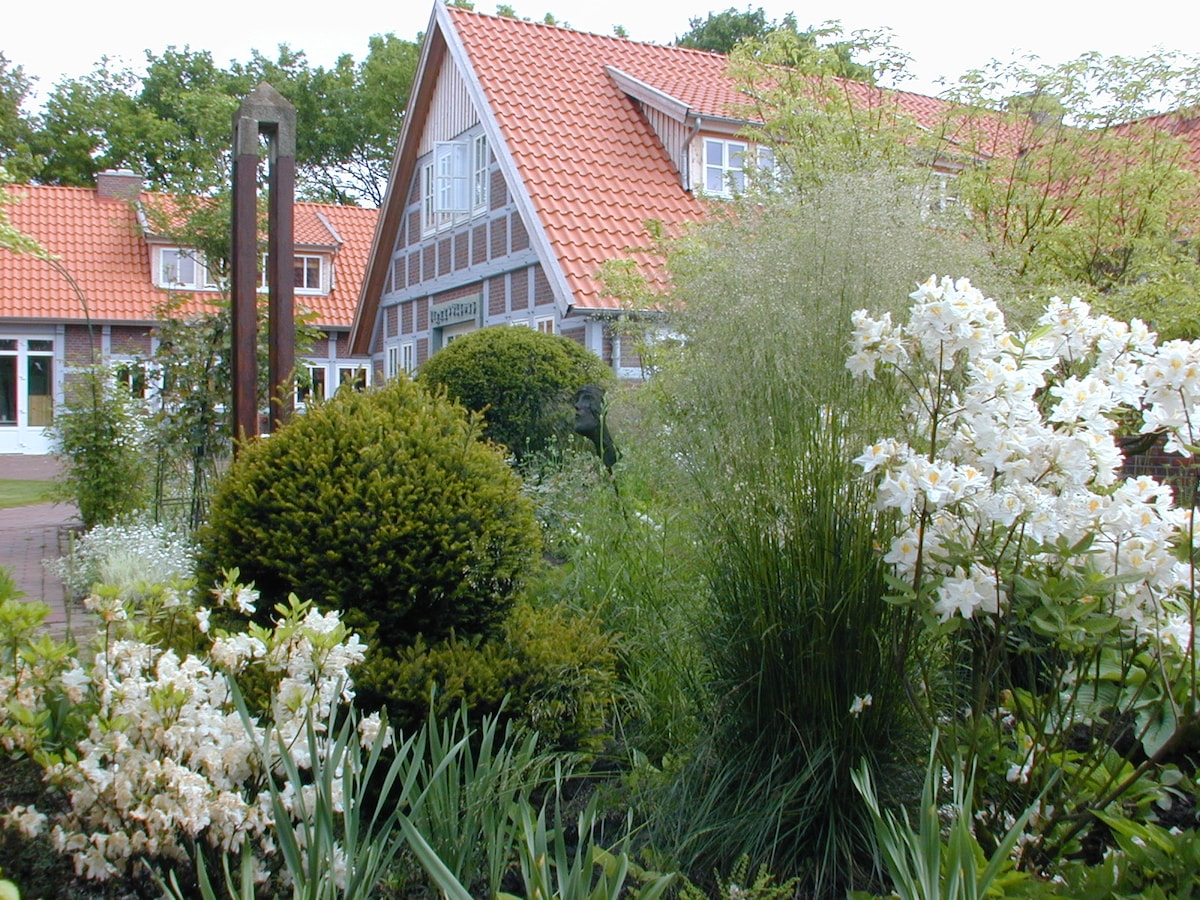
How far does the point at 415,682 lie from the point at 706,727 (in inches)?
33.0

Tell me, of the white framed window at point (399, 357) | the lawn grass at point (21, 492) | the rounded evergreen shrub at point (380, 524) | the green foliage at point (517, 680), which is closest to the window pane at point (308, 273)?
the white framed window at point (399, 357)

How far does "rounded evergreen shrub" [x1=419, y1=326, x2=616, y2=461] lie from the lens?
8.82 meters

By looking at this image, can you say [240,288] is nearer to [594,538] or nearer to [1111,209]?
[594,538]

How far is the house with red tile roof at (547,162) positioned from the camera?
13.5m

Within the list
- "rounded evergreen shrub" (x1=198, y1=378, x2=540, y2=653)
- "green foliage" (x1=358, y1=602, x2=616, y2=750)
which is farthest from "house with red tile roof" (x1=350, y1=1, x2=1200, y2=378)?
"green foliage" (x1=358, y1=602, x2=616, y2=750)

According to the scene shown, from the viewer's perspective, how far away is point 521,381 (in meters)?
9.05

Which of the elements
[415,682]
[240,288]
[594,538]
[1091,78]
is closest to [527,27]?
[1091,78]

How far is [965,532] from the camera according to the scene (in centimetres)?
231

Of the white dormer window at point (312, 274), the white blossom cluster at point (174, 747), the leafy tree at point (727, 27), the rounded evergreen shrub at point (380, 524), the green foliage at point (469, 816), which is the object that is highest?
the leafy tree at point (727, 27)

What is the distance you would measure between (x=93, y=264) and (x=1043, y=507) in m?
27.2

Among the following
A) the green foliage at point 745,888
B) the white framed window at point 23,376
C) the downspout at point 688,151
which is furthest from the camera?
the white framed window at point 23,376

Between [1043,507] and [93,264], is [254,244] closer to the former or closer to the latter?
[1043,507]

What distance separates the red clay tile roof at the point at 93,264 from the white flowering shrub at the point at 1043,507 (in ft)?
73.2

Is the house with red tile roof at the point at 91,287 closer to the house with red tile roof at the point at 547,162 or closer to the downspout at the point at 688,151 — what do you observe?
the house with red tile roof at the point at 547,162
